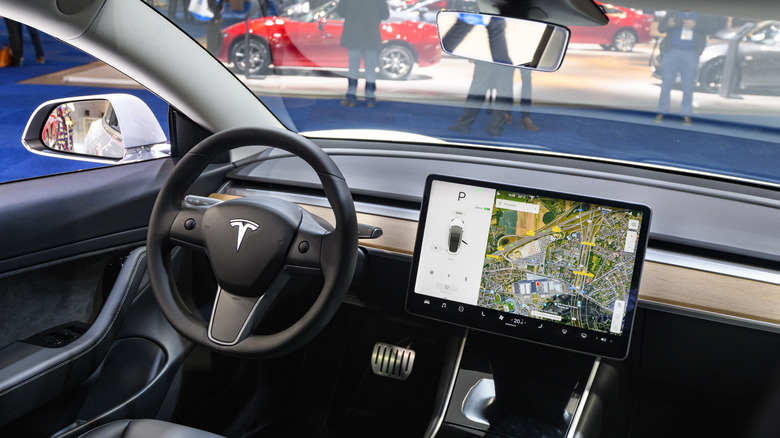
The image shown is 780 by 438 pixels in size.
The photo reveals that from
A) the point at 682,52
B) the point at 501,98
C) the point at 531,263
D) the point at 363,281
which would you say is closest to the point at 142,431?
the point at 363,281

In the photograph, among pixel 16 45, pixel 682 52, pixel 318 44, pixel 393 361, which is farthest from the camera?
pixel 318 44

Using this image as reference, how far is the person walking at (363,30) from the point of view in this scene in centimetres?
562

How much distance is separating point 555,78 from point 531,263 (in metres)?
5.42

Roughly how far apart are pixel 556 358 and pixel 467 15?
1097 mm

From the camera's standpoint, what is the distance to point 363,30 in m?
5.71

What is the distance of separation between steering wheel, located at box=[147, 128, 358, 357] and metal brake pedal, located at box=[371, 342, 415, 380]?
807 millimetres

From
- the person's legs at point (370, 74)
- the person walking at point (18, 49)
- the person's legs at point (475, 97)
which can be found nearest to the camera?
the person's legs at point (475, 97)

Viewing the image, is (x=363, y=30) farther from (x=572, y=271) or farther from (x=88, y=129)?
(x=572, y=271)

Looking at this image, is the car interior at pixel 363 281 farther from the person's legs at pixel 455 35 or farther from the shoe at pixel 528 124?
the shoe at pixel 528 124

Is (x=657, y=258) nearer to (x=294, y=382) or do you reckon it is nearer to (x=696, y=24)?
(x=294, y=382)

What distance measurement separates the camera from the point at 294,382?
7.47 ft

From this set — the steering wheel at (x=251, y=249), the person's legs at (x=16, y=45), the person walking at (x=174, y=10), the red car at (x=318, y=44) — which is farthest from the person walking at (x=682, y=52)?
the person's legs at (x=16, y=45)

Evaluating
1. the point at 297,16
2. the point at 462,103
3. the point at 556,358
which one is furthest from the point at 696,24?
the point at 556,358

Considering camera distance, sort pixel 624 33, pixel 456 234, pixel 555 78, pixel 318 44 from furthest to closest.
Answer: pixel 318 44, pixel 555 78, pixel 624 33, pixel 456 234
